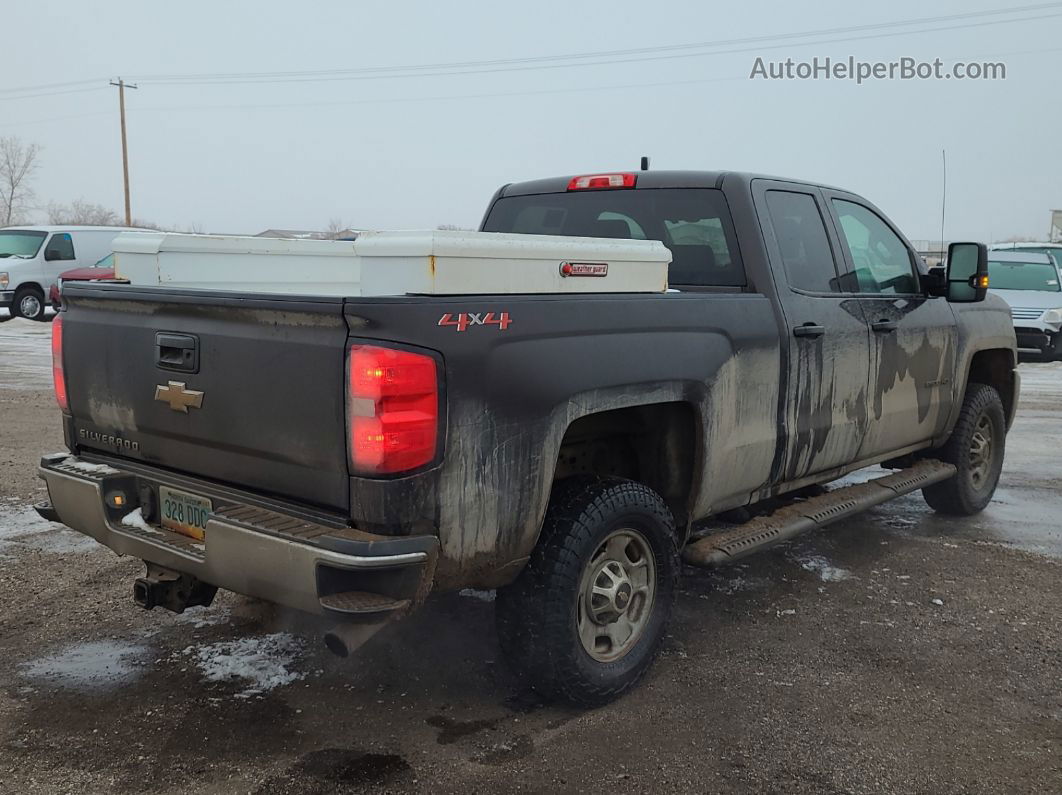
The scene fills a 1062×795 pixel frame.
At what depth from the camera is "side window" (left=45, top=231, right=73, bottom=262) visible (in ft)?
63.0

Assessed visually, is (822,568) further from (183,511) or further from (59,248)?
(59,248)

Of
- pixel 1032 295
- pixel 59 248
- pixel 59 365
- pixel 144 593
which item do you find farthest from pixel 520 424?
pixel 59 248

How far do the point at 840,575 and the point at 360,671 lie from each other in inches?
104

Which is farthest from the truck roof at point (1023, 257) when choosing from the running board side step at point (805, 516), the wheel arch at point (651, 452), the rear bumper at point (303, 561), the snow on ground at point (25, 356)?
the rear bumper at point (303, 561)

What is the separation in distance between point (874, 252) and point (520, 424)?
2.90 m

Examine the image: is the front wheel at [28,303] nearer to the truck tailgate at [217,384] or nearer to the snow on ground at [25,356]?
the snow on ground at [25,356]

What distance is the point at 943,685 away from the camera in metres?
3.80

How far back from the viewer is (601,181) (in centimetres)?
484

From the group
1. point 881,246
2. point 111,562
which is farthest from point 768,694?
point 111,562

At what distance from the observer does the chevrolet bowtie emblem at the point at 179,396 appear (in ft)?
10.6

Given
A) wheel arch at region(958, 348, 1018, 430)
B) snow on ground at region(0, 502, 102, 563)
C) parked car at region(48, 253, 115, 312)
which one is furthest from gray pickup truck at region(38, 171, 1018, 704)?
parked car at region(48, 253, 115, 312)

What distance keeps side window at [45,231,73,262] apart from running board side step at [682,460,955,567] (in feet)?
59.3

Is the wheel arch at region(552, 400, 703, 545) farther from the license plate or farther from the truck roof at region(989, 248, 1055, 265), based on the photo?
the truck roof at region(989, 248, 1055, 265)

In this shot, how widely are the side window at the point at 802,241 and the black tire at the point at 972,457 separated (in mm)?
1903
